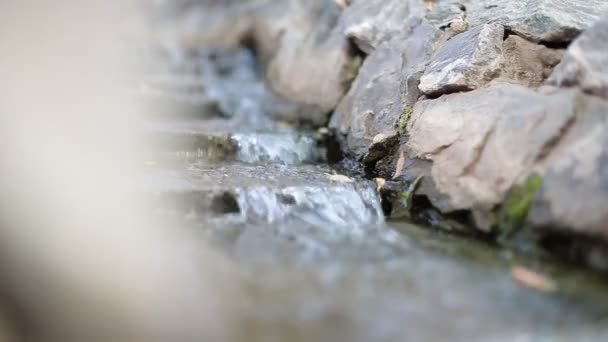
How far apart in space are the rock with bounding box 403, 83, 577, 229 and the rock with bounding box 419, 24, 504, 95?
0.52ft

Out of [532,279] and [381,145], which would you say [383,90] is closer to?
[381,145]

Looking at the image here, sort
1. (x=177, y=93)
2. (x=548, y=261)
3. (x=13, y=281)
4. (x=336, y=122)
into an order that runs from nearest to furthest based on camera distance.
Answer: (x=13, y=281)
(x=548, y=261)
(x=336, y=122)
(x=177, y=93)

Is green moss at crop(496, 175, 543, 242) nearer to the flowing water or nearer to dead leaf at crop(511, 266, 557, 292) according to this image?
the flowing water

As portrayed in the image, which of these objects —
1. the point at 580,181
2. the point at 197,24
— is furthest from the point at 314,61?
the point at 197,24

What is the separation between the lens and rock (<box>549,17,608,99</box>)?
372 centimetres

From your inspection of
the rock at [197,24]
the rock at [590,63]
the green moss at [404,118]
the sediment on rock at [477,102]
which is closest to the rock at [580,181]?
the sediment on rock at [477,102]

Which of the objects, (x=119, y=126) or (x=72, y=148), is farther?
(x=119, y=126)

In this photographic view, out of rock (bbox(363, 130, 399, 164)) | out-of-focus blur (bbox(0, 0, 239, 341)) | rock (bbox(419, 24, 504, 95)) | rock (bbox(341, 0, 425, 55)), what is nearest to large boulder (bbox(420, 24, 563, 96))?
rock (bbox(419, 24, 504, 95))

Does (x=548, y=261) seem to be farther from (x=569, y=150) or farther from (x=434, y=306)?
(x=434, y=306)

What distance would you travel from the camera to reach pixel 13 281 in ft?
7.36

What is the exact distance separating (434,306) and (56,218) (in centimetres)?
217

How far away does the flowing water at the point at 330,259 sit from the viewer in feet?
8.95

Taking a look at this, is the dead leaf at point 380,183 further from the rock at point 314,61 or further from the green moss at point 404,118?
the rock at point 314,61

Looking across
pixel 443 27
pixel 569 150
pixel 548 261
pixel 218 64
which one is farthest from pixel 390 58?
pixel 218 64
